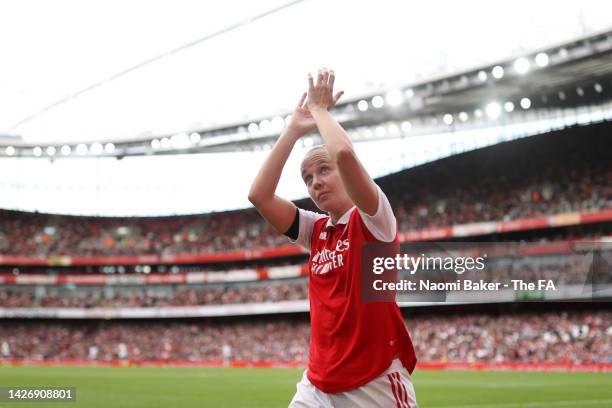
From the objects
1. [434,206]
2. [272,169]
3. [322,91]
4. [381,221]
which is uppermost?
[434,206]

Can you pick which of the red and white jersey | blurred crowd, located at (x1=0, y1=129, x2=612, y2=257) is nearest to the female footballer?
the red and white jersey

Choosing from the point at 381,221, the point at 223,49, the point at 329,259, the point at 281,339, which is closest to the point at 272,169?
the point at 329,259

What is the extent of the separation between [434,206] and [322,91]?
1788 inches

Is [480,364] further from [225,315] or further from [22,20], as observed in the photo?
[22,20]

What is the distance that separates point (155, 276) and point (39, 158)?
13570 mm

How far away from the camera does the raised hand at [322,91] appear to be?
353cm

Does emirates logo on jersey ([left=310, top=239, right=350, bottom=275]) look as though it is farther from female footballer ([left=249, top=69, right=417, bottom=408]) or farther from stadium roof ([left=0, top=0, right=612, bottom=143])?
stadium roof ([left=0, top=0, right=612, bottom=143])

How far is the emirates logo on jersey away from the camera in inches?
147

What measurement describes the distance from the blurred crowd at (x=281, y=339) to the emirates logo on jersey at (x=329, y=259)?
103 feet

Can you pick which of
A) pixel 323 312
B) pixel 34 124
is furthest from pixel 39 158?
pixel 323 312

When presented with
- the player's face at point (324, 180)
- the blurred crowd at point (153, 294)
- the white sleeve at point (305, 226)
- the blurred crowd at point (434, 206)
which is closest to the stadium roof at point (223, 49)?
the blurred crowd at point (434, 206)

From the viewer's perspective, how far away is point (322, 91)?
3.53 metres

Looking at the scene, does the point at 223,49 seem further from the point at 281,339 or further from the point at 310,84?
the point at 310,84

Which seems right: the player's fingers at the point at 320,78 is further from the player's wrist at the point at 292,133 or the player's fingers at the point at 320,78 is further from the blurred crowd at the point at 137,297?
the blurred crowd at the point at 137,297
